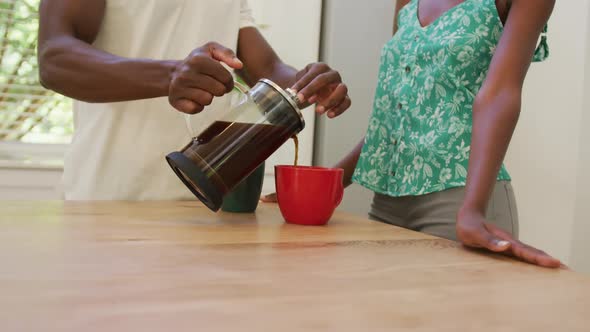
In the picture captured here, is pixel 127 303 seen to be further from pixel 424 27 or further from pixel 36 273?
pixel 424 27

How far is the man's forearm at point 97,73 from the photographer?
2.77ft

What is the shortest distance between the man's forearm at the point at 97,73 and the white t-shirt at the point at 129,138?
0.52ft

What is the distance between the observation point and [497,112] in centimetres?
87

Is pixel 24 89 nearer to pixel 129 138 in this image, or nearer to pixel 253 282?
pixel 129 138

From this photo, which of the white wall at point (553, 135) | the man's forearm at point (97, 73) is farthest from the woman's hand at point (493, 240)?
the white wall at point (553, 135)

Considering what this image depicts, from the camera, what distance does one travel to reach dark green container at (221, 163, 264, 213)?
925mm

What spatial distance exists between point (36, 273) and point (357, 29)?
1.47 m

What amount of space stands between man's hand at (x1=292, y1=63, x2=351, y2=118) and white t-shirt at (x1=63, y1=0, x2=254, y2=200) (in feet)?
1.24

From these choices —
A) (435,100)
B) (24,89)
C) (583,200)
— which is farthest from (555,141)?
(24,89)

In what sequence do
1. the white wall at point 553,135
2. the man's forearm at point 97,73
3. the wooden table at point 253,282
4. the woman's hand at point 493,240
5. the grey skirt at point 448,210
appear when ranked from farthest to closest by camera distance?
the white wall at point 553,135 → the grey skirt at point 448,210 → the man's forearm at point 97,73 → the woman's hand at point 493,240 → the wooden table at point 253,282

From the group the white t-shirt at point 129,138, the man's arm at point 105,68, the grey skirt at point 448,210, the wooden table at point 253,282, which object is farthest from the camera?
the white t-shirt at point 129,138

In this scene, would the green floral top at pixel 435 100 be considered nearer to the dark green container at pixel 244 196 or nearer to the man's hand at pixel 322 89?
the man's hand at pixel 322 89

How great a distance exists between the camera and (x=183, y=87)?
752mm

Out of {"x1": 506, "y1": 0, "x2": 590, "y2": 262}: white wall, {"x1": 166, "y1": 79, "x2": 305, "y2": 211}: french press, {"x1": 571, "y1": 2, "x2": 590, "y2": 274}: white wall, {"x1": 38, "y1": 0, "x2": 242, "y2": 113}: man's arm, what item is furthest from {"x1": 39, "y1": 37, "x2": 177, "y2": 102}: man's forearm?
{"x1": 571, "y1": 2, "x2": 590, "y2": 274}: white wall
